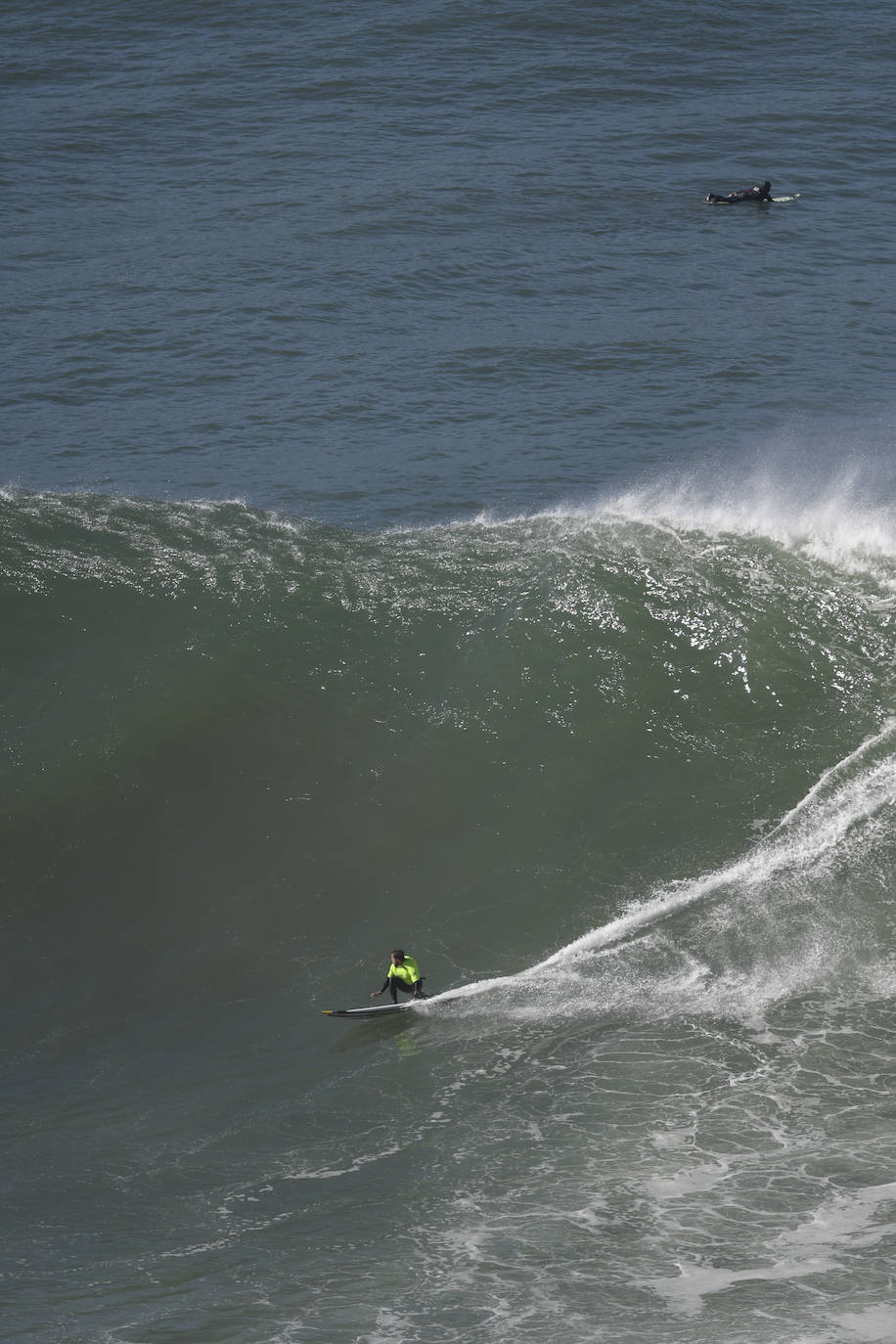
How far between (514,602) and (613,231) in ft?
73.4

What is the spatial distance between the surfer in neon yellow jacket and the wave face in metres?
0.44

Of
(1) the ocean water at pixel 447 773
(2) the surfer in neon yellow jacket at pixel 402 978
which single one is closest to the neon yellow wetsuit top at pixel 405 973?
(2) the surfer in neon yellow jacket at pixel 402 978

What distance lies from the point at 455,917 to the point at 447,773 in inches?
102

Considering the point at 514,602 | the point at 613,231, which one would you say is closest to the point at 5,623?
the point at 514,602

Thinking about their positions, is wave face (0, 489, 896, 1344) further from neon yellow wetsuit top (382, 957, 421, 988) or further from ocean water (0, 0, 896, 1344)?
neon yellow wetsuit top (382, 957, 421, 988)

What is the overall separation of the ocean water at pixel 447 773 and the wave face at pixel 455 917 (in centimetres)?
6

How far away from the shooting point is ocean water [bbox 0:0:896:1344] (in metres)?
11.0

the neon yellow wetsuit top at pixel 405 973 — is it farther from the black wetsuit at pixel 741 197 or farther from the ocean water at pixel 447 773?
the black wetsuit at pixel 741 197

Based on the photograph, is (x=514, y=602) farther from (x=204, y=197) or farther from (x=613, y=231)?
(x=204, y=197)

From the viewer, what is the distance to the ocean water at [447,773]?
11.0 m

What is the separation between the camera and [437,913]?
1595cm

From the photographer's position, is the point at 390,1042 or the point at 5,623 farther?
the point at 5,623

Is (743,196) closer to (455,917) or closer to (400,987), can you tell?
(455,917)

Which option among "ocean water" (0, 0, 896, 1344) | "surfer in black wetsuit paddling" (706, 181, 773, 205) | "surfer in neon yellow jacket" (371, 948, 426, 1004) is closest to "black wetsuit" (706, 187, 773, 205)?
"surfer in black wetsuit paddling" (706, 181, 773, 205)
